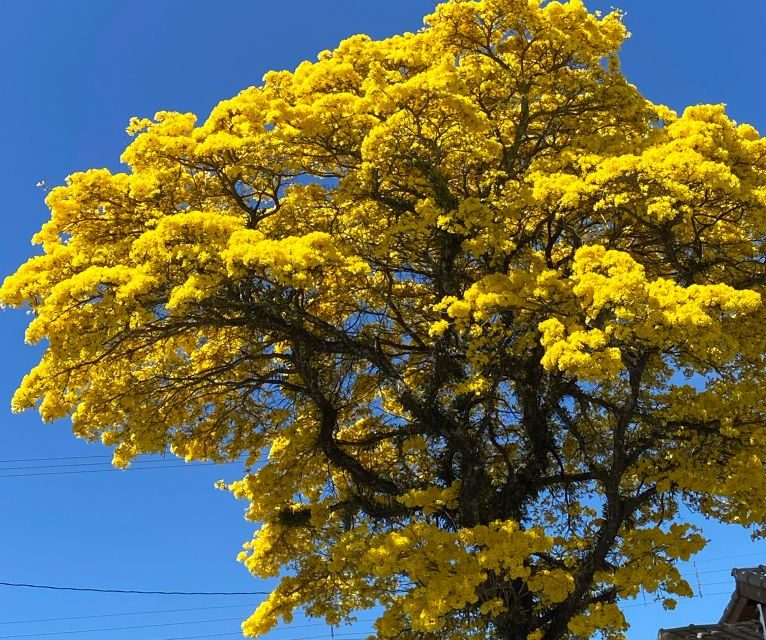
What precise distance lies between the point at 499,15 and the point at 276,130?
3522mm

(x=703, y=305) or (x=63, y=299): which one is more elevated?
(x=63, y=299)

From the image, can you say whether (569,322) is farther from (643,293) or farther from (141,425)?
(141,425)

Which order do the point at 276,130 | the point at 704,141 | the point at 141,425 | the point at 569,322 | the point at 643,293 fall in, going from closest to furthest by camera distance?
1. the point at 643,293
2. the point at 569,322
3. the point at 704,141
4. the point at 276,130
5. the point at 141,425

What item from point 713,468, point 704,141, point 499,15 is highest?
Result: point 499,15

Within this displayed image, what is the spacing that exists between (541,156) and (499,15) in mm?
2066

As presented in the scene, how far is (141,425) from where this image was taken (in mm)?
10734

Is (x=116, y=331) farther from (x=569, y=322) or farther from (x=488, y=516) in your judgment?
(x=488, y=516)

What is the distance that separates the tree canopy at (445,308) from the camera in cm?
845

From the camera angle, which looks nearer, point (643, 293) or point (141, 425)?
point (643, 293)

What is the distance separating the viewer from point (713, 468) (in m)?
9.03

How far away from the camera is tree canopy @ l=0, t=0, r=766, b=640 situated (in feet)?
27.7

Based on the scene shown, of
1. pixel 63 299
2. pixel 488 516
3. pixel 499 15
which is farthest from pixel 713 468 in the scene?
pixel 63 299

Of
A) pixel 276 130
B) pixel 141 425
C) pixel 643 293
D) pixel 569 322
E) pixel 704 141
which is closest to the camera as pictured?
pixel 643 293

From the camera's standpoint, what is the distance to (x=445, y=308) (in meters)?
10.1
